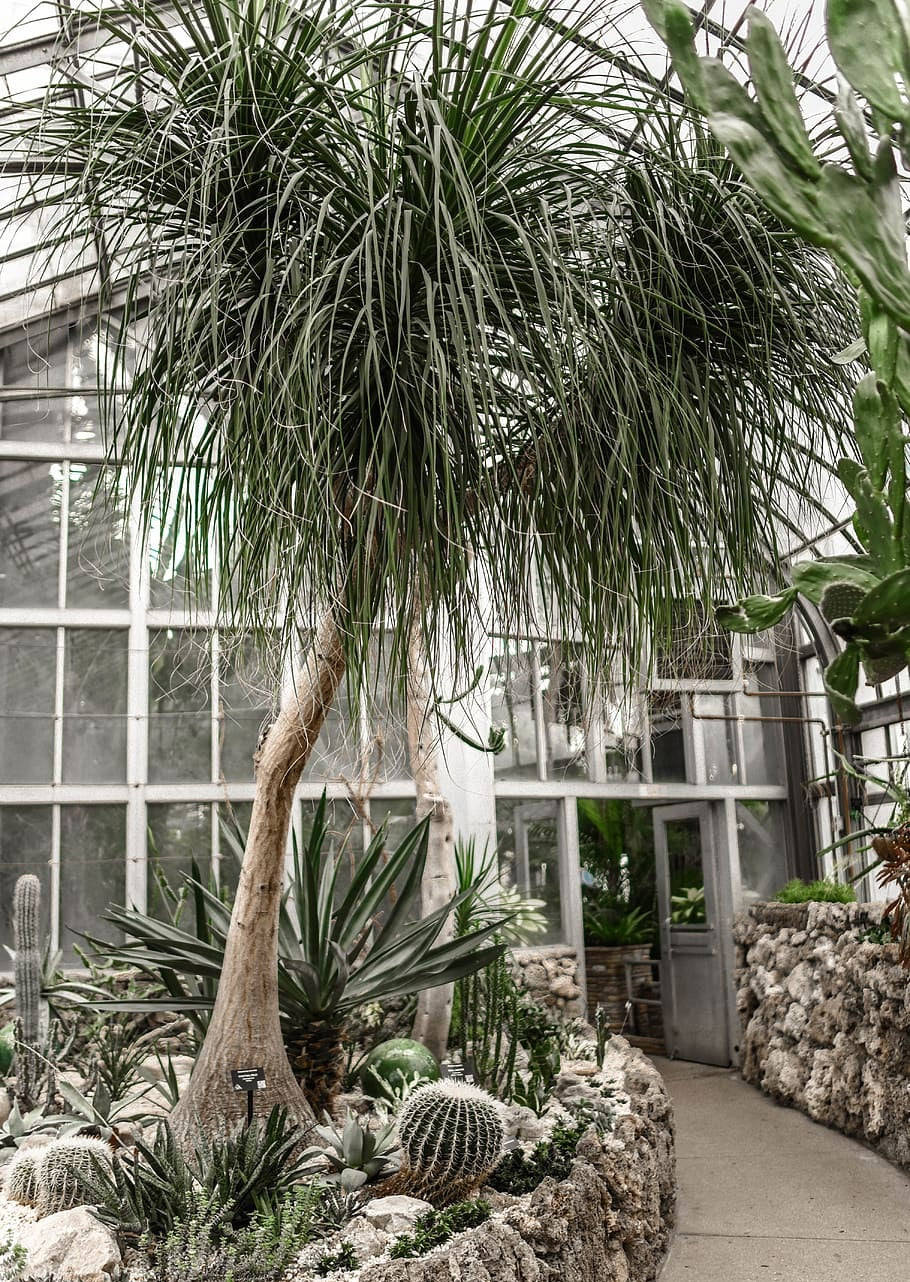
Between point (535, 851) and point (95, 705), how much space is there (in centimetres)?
239

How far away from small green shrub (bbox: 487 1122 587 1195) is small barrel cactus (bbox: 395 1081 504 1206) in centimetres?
19

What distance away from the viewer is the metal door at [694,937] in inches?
265

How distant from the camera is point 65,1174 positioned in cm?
274

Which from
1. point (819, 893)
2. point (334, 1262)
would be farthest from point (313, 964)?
point (819, 893)

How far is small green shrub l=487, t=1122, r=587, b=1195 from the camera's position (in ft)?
9.70

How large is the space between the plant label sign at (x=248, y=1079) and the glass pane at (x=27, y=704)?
10.3ft

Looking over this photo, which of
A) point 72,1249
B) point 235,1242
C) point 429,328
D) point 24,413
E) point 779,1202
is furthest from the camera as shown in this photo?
point 24,413

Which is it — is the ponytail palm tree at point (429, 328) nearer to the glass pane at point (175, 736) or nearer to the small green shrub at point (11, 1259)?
the small green shrub at point (11, 1259)

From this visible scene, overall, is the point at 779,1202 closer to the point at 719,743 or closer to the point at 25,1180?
the point at 25,1180

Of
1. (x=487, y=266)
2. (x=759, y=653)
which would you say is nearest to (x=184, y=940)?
(x=487, y=266)

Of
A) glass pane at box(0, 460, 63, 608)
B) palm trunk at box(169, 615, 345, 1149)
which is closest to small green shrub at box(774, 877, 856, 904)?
palm trunk at box(169, 615, 345, 1149)

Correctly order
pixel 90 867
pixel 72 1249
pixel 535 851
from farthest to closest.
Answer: pixel 535 851
pixel 90 867
pixel 72 1249

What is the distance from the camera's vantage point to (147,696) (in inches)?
222

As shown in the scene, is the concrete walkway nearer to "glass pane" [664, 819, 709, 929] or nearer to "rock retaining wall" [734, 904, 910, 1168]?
"rock retaining wall" [734, 904, 910, 1168]
